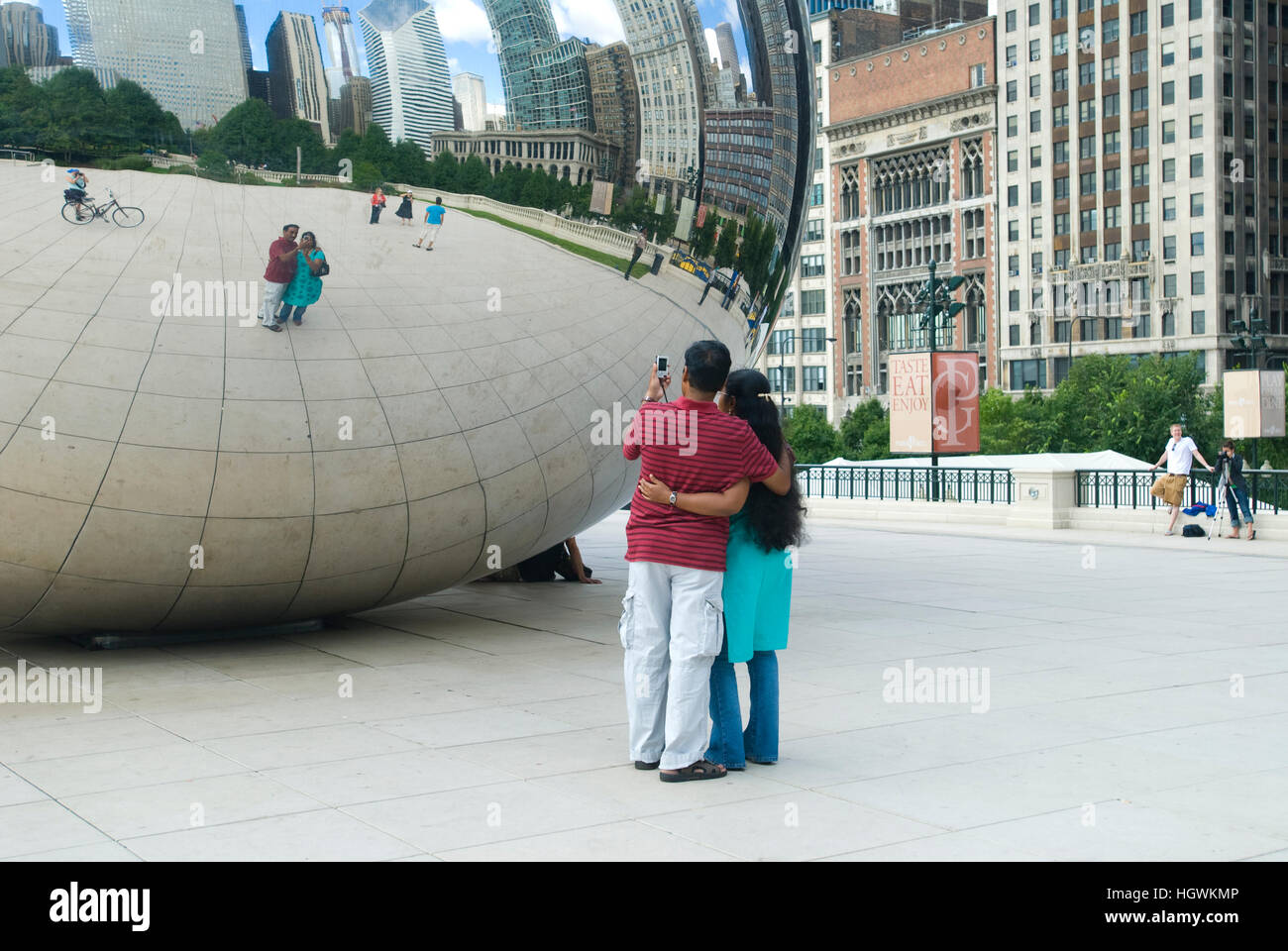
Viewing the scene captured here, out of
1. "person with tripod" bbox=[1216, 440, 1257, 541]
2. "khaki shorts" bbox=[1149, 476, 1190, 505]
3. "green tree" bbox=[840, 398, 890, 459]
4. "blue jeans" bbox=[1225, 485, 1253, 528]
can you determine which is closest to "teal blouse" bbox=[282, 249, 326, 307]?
"person with tripod" bbox=[1216, 440, 1257, 541]

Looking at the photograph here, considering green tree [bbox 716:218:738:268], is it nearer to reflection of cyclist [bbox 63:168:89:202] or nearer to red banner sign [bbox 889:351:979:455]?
reflection of cyclist [bbox 63:168:89:202]

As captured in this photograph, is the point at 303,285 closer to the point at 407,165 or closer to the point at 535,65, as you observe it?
the point at 407,165

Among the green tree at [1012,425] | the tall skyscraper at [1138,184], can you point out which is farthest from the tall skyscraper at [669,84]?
the tall skyscraper at [1138,184]

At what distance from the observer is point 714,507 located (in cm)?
531

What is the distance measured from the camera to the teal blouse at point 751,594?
5.43 metres

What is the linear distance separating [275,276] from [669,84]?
2.82 m

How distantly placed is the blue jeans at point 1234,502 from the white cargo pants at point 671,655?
14.6 meters

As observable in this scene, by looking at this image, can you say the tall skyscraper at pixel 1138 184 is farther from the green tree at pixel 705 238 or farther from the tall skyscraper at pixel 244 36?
the tall skyscraper at pixel 244 36

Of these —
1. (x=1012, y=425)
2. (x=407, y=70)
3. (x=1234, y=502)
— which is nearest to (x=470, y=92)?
(x=407, y=70)

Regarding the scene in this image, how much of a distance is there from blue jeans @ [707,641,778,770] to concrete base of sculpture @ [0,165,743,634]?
292 centimetres
